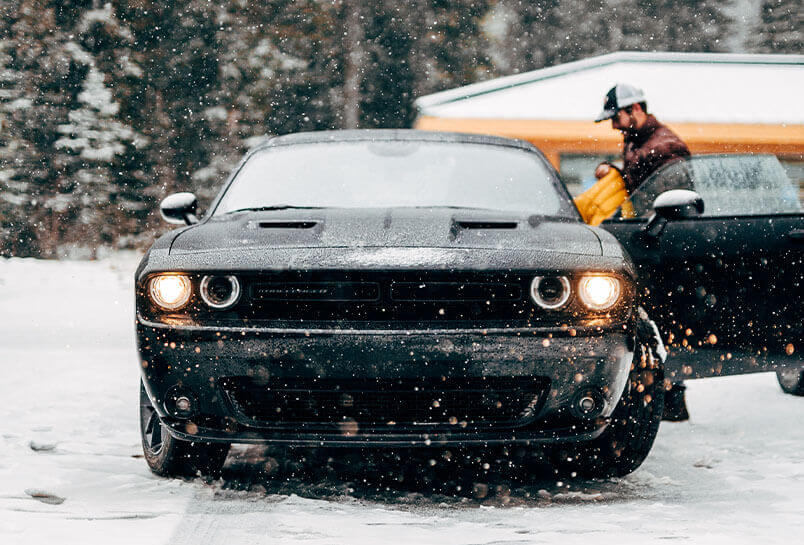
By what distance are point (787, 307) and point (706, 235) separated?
56cm

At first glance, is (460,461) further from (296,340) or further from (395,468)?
(296,340)

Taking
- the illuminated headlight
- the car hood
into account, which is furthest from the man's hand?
the illuminated headlight

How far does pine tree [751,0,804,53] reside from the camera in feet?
170

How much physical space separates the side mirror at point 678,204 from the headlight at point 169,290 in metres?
2.14

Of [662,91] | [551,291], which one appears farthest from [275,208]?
[662,91]

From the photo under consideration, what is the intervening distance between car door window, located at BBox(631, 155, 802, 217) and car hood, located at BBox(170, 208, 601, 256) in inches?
52.3

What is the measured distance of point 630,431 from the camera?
431cm

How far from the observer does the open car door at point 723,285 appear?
512 centimetres

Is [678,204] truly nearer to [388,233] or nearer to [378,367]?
[388,233]

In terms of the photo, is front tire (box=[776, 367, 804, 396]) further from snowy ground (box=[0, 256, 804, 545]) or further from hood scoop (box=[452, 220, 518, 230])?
hood scoop (box=[452, 220, 518, 230])

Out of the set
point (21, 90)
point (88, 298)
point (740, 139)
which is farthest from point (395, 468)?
point (21, 90)

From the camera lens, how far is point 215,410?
3848 millimetres

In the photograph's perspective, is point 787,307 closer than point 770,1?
Yes

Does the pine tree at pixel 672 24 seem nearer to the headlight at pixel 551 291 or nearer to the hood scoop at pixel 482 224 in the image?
the hood scoop at pixel 482 224
